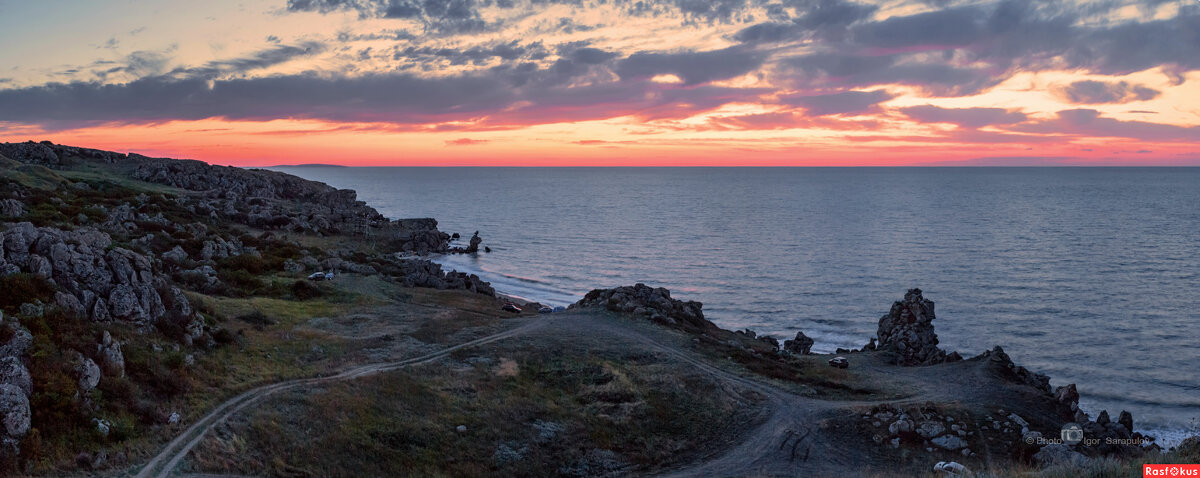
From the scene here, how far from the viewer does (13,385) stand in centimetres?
2469

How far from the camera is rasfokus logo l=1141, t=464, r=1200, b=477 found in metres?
19.0

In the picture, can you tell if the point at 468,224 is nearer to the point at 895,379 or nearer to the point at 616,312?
the point at 616,312

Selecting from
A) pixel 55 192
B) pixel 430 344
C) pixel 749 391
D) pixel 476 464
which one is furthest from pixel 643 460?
pixel 55 192

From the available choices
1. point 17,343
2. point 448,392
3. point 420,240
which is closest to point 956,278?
point 448,392

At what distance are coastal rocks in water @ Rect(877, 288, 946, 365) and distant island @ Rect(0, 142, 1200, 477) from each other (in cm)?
19

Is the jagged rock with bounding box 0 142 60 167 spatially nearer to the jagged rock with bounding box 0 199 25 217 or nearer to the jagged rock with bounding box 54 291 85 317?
the jagged rock with bounding box 0 199 25 217

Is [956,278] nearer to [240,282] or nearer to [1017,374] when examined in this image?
[1017,374]

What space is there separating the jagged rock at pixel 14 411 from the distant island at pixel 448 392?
0.07 m

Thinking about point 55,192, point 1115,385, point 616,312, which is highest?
point 55,192

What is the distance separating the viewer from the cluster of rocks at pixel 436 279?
70.4m

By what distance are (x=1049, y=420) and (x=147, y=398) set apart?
4627cm

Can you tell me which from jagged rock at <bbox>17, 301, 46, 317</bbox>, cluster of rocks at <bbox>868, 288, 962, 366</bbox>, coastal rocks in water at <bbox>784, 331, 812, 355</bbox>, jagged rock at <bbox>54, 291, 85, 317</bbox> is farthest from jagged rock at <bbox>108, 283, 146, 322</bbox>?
→ cluster of rocks at <bbox>868, 288, 962, 366</bbox>

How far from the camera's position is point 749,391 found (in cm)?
4069

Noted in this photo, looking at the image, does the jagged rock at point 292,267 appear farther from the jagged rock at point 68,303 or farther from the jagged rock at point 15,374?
the jagged rock at point 15,374
